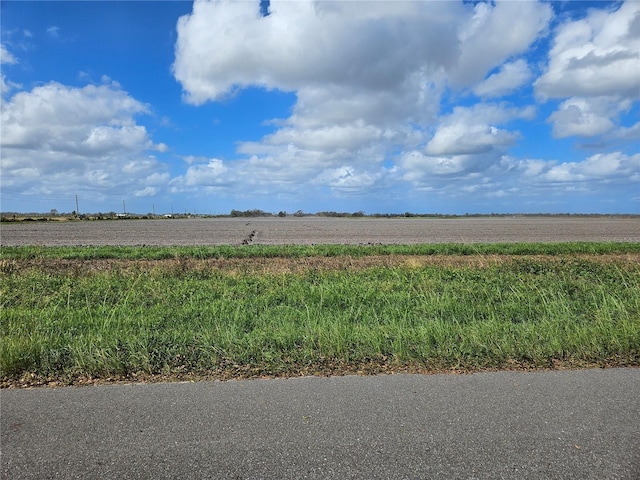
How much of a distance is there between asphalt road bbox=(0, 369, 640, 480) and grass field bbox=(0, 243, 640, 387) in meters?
0.53

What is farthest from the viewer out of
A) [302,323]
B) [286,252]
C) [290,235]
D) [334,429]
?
[290,235]

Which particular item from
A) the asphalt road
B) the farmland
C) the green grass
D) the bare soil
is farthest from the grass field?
the bare soil

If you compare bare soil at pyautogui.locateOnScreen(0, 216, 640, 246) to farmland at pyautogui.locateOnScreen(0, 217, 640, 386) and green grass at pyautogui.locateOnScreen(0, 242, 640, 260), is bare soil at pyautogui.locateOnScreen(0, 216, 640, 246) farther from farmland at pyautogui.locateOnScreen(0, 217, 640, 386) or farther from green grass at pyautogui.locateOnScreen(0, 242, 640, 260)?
farmland at pyautogui.locateOnScreen(0, 217, 640, 386)

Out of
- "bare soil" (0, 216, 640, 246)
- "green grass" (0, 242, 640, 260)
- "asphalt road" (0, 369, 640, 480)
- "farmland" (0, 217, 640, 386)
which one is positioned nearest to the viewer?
"asphalt road" (0, 369, 640, 480)

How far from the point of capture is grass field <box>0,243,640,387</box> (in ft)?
15.8

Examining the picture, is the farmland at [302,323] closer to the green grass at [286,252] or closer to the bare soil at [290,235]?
the green grass at [286,252]

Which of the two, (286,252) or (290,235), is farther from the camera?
(290,235)

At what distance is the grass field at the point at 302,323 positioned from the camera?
480 centimetres

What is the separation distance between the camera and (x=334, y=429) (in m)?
3.31

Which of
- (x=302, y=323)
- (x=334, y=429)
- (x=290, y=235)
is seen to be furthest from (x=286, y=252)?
(x=290, y=235)

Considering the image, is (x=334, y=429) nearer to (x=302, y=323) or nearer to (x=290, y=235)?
(x=302, y=323)

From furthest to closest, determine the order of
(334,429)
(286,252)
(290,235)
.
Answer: (290,235)
(286,252)
(334,429)

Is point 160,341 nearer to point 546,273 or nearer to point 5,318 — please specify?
point 5,318

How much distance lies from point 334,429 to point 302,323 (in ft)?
10.5
